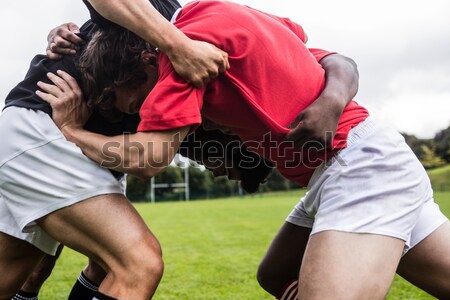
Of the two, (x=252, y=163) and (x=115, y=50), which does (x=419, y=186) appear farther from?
(x=115, y=50)

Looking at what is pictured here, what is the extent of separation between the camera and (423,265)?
288 cm

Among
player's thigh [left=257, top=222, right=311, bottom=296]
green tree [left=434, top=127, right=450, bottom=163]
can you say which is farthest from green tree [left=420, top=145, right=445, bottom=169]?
player's thigh [left=257, top=222, right=311, bottom=296]

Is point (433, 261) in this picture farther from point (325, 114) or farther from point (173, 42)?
point (173, 42)

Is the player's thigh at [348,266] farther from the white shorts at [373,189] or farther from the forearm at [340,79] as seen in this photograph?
the forearm at [340,79]

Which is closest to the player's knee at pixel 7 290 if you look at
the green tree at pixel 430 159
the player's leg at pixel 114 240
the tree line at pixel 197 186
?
the player's leg at pixel 114 240

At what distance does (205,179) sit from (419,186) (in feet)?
225

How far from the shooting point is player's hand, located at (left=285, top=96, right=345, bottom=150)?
8.04ft

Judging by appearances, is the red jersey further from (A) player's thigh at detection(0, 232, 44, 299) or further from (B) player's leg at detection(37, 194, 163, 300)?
(A) player's thigh at detection(0, 232, 44, 299)

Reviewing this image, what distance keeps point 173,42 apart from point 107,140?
0.63 m

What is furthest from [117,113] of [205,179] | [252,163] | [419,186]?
[205,179]

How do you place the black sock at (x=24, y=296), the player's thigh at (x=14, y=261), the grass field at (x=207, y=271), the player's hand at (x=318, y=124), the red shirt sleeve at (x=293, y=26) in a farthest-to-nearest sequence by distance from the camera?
the grass field at (x=207, y=271) < the black sock at (x=24, y=296) < the player's thigh at (x=14, y=261) < the red shirt sleeve at (x=293, y=26) < the player's hand at (x=318, y=124)

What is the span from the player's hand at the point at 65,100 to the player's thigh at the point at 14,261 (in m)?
0.90

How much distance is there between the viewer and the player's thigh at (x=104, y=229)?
8.54 feet

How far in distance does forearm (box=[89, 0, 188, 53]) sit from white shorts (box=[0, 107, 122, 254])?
0.73m
